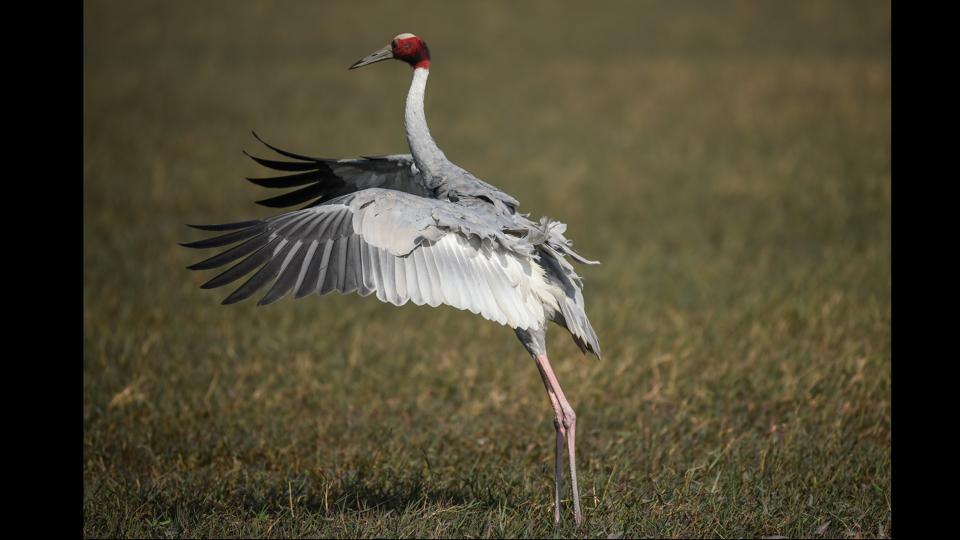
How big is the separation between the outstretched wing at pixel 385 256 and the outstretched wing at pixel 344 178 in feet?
3.73

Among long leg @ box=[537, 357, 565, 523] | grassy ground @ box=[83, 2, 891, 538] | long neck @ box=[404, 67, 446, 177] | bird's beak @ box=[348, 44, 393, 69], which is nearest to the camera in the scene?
long leg @ box=[537, 357, 565, 523]

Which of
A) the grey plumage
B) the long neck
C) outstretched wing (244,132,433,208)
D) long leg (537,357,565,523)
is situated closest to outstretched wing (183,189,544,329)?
the grey plumage

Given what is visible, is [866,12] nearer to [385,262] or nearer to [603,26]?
[603,26]

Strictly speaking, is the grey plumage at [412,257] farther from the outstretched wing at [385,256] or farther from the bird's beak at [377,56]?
the bird's beak at [377,56]

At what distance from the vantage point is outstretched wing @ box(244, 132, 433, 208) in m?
5.99

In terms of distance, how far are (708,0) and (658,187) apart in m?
17.3

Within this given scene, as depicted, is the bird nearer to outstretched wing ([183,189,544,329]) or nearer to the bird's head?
outstretched wing ([183,189,544,329])

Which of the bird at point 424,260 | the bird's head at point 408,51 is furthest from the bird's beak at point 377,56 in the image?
the bird at point 424,260

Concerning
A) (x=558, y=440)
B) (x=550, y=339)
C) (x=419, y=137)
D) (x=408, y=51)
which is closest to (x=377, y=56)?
(x=408, y=51)

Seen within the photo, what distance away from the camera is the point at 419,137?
218 inches

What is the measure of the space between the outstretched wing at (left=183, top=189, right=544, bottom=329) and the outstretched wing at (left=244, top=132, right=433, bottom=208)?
1136 millimetres

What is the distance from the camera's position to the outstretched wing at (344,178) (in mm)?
5988

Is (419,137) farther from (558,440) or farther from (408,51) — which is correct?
(558,440)
